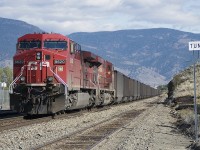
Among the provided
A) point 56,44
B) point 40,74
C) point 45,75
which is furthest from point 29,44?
point 45,75

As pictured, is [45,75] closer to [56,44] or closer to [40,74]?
[40,74]

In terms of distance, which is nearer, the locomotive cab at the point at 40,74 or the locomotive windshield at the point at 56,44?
the locomotive cab at the point at 40,74

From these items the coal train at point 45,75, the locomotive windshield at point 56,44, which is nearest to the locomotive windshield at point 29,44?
the coal train at point 45,75

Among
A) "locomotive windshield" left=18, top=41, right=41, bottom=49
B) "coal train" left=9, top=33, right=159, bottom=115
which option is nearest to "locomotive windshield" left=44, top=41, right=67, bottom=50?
"coal train" left=9, top=33, right=159, bottom=115

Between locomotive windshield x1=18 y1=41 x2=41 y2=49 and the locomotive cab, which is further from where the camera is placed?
locomotive windshield x1=18 y1=41 x2=41 y2=49

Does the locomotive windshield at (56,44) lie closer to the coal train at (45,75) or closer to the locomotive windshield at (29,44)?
the coal train at (45,75)

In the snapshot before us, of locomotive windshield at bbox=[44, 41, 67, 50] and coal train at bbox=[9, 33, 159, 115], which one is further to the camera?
locomotive windshield at bbox=[44, 41, 67, 50]

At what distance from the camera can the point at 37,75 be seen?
21.5 m

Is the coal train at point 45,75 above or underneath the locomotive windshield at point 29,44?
underneath

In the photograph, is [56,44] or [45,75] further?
[56,44]

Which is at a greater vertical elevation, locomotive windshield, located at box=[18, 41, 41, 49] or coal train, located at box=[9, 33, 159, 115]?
locomotive windshield, located at box=[18, 41, 41, 49]

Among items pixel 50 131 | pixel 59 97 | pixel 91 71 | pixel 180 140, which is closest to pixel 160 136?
pixel 180 140

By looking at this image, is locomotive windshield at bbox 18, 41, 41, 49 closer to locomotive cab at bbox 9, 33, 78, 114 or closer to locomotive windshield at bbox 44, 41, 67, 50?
locomotive cab at bbox 9, 33, 78, 114

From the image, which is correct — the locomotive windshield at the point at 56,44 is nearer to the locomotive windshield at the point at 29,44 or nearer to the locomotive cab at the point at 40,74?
the locomotive cab at the point at 40,74
